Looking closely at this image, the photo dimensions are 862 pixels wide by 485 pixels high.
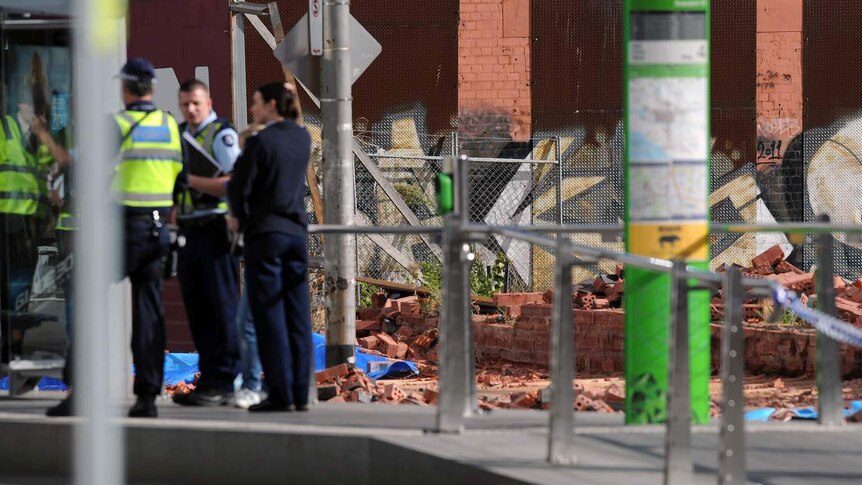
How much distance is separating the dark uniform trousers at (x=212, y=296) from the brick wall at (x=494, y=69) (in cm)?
1277

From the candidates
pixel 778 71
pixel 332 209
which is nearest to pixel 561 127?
pixel 778 71

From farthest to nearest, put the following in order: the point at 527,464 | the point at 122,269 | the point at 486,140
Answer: the point at 486,140, the point at 122,269, the point at 527,464

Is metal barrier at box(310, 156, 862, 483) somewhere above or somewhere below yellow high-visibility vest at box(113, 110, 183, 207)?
below

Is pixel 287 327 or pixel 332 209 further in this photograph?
pixel 332 209

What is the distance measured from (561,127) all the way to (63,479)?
46.6ft

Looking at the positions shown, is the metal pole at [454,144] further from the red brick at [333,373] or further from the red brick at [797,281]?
the red brick at [333,373]

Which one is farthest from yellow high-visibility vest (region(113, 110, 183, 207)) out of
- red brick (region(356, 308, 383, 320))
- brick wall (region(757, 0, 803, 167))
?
brick wall (region(757, 0, 803, 167))

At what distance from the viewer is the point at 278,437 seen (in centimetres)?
736

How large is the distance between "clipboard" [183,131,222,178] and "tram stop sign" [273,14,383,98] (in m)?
3.54

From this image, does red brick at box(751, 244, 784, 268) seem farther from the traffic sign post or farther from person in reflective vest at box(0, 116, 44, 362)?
person in reflective vest at box(0, 116, 44, 362)

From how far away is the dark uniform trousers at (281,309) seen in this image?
8031 millimetres

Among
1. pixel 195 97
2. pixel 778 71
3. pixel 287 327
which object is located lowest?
pixel 287 327

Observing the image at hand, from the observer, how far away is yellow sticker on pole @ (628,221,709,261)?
7.54 meters

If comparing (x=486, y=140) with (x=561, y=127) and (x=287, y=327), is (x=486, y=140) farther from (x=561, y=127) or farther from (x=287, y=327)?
(x=287, y=327)
